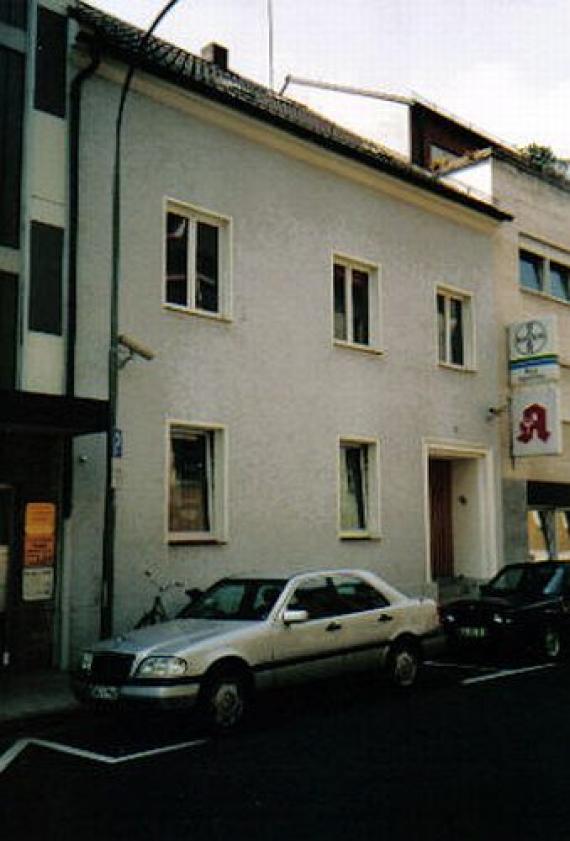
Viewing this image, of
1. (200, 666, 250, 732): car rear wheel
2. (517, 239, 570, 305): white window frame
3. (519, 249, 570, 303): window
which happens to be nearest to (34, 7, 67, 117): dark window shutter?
(200, 666, 250, 732): car rear wheel

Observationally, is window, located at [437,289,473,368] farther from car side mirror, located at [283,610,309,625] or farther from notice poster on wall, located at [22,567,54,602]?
car side mirror, located at [283,610,309,625]

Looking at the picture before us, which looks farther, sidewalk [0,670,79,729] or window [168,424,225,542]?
window [168,424,225,542]

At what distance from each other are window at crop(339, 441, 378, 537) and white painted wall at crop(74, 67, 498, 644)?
228 mm

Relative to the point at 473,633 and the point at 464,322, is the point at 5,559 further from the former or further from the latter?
the point at 464,322

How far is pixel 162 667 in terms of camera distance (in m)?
8.29

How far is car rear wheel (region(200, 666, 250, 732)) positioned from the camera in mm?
8414

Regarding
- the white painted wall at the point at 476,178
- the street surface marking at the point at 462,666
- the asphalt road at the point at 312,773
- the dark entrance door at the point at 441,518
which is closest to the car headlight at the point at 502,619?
the street surface marking at the point at 462,666

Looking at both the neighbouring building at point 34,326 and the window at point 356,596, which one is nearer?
the window at point 356,596

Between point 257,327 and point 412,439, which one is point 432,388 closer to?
point 412,439

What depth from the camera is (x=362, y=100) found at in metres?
23.9

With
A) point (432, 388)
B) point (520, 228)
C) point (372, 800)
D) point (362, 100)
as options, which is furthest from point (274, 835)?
point (362, 100)

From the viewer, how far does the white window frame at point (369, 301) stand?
1627 cm

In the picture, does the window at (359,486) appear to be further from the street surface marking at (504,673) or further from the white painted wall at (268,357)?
the street surface marking at (504,673)

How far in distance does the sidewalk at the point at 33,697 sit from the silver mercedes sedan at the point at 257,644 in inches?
30.2
